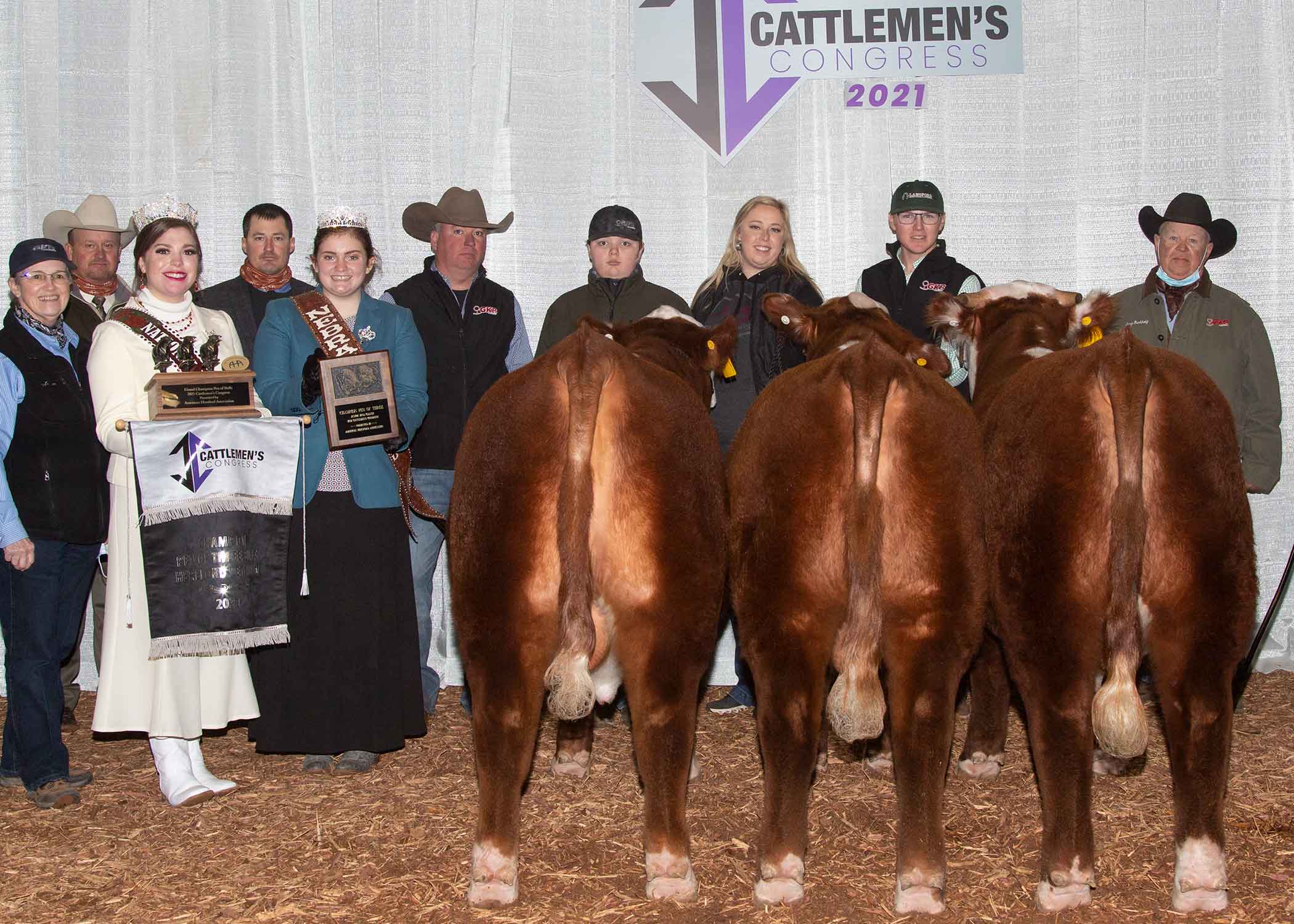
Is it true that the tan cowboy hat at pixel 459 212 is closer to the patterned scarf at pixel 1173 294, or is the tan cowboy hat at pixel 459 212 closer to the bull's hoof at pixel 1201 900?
the patterned scarf at pixel 1173 294

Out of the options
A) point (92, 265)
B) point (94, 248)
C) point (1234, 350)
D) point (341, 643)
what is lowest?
point (341, 643)

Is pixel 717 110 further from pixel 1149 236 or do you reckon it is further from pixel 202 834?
pixel 202 834

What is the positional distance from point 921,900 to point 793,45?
517 cm

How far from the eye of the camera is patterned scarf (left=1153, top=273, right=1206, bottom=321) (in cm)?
620

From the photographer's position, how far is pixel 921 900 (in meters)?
3.62

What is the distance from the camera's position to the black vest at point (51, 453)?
482 centimetres

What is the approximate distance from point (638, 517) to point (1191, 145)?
5.24 m

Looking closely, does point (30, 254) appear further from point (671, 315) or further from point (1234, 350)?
point (1234, 350)

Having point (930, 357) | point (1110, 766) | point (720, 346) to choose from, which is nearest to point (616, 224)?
point (720, 346)

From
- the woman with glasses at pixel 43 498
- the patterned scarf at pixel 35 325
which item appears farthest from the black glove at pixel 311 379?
the patterned scarf at pixel 35 325

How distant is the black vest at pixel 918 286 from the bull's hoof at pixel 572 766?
8.60 feet

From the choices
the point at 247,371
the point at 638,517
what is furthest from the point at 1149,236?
the point at 247,371

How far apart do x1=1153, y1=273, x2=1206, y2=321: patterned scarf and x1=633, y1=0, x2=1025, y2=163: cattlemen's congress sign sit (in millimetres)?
1714

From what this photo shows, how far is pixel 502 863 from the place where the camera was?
3703 mm
